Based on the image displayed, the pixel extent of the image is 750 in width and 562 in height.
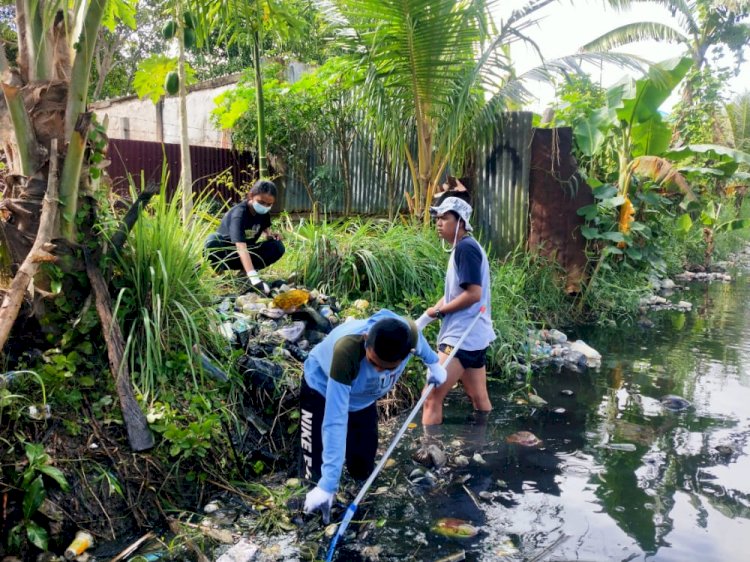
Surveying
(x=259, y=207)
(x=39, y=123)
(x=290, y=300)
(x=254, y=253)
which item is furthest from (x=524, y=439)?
(x=39, y=123)

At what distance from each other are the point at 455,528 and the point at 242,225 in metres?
3.40

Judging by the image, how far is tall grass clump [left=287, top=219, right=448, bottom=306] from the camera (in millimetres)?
6082

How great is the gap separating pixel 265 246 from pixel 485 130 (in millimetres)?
3632

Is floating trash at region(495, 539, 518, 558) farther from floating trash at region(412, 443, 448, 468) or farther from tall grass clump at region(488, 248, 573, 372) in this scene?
tall grass clump at region(488, 248, 573, 372)


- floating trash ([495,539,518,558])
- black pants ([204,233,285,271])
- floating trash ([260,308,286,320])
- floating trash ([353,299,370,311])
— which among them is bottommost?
floating trash ([495,539,518,558])

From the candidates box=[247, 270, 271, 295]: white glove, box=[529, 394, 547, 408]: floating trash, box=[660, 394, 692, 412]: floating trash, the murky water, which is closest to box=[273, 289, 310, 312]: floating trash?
box=[247, 270, 271, 295]: white glove

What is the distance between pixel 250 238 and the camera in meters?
5.80

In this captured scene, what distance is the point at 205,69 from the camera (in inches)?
714

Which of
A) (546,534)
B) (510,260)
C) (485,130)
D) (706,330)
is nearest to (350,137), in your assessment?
(485,130)

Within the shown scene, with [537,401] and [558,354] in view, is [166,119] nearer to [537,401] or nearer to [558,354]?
[558,354]

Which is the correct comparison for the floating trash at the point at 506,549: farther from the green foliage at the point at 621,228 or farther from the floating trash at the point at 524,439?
the green foliage at the point at 621,228

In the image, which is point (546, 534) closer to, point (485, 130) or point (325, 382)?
point (325, 382)

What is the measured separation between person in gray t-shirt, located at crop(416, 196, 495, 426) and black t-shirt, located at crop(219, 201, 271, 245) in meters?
2.07

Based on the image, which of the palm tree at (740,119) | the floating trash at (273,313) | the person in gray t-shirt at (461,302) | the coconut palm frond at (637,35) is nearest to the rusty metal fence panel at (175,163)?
the floating trash at (273,313)
